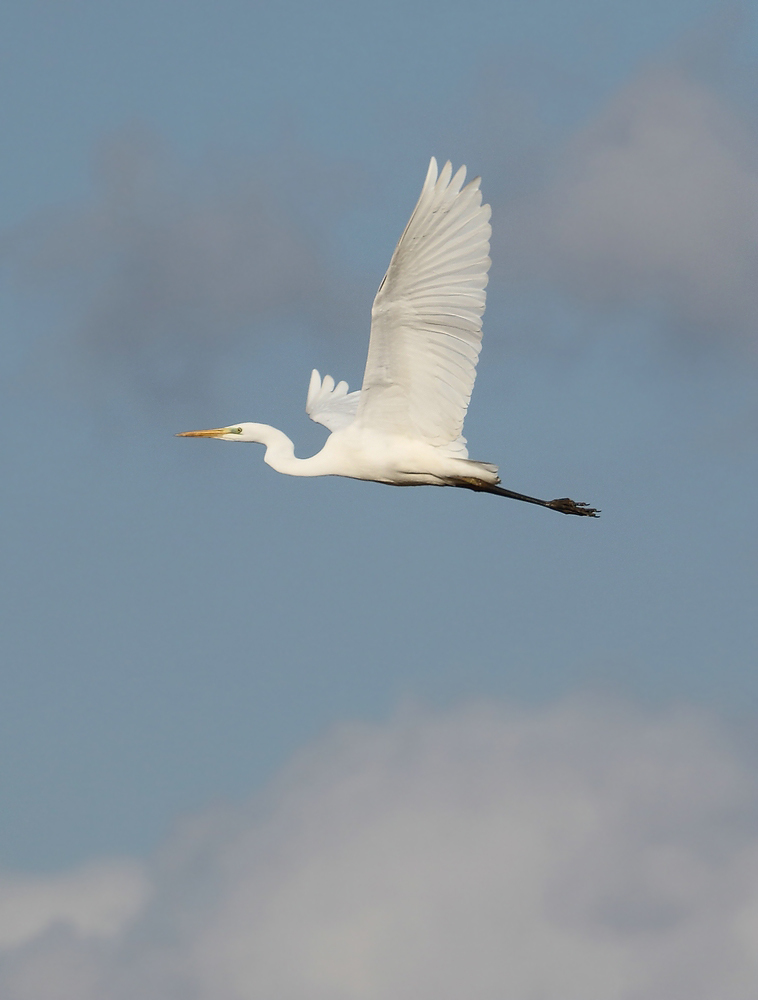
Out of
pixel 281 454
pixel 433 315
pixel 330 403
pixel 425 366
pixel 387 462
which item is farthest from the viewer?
pixel 330 403

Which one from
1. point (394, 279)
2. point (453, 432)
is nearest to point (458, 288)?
point (394, 279)

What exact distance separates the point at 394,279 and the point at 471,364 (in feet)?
5.72

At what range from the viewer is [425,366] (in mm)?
19078

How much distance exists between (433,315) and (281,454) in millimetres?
4835

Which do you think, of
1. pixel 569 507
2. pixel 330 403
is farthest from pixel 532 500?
pixel 330 403

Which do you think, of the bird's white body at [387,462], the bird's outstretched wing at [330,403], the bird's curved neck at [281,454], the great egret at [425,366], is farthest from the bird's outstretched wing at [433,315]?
the bird's outstretched wing at [330,403]

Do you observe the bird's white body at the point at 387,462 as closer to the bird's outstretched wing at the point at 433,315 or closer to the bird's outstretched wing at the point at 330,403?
the bird's outstretched wing at the point at 433,315

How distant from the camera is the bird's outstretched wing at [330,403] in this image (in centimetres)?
2455

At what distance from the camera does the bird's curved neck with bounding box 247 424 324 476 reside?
21.7 m

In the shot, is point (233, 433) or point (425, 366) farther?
point (233, 433)

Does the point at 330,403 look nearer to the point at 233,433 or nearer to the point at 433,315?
the point at 233,433

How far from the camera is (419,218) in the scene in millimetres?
17172

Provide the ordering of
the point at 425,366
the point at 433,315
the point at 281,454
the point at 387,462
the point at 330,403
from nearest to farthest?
the point at 433,315
the point at 425,366
the point at 387,462
the point at 281,454
the point at 330,403

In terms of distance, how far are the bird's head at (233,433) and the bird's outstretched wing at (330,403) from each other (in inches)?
65.3
